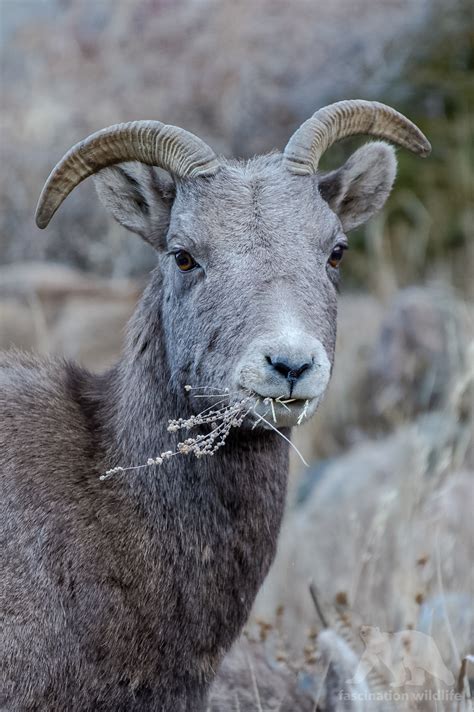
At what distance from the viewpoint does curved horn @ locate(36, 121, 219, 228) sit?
5246 mm

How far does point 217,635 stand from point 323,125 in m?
2.52

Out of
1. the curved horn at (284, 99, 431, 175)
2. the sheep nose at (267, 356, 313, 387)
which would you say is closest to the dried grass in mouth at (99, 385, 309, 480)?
the sheep nose at (267, 356, 313, 387)

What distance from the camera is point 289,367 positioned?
14.3 feet

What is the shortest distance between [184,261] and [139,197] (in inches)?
24.4

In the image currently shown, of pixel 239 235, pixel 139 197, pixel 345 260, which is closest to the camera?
pixel 239 235

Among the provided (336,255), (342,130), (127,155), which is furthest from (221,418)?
(342,130)

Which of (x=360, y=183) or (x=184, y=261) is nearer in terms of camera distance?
(x=184, y=261)

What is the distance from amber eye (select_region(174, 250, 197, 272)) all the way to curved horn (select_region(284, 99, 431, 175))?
2.30ft

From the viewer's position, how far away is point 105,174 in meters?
5.59

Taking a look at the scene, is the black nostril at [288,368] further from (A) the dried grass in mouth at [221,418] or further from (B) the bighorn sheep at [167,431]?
(A) the dried grass in mouth at [221,418]

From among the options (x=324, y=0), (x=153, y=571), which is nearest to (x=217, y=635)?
(x=153, y=571)

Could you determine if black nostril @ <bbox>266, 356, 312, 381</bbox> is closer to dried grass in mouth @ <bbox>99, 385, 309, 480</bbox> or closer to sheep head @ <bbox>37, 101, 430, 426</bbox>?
sheep head @ <bbox>37, 101, 430, 426</bbox>

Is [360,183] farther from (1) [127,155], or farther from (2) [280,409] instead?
(2) [280,409]

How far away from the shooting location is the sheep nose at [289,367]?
172 inches
